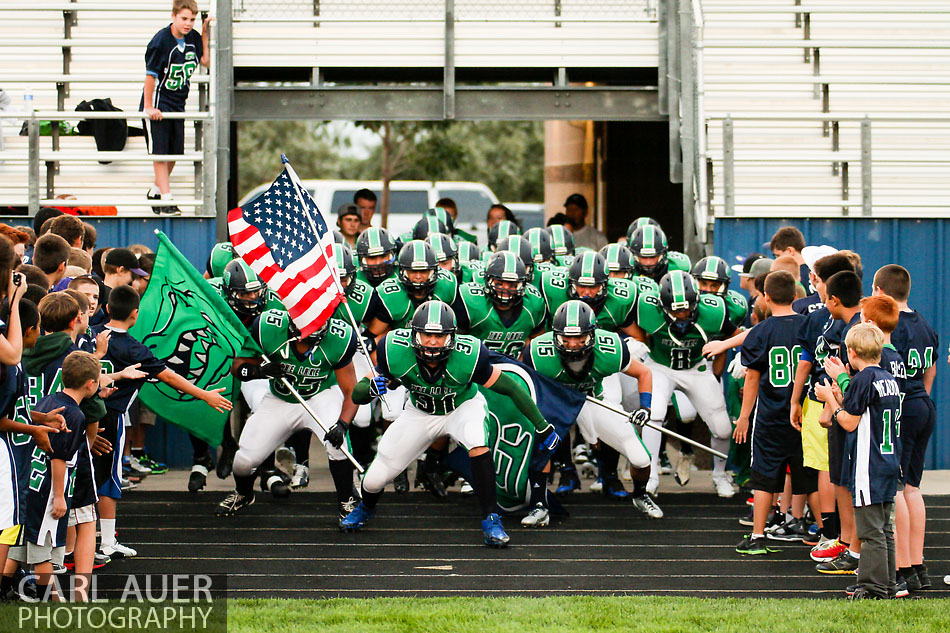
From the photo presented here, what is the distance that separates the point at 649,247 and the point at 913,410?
3736 mm

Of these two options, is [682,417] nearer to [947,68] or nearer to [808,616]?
[808,616]

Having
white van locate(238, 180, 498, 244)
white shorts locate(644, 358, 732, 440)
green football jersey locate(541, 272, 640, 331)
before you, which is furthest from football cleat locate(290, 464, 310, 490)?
white van locate(238, 180, 498, 244)

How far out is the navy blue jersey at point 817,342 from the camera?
758 centimetres

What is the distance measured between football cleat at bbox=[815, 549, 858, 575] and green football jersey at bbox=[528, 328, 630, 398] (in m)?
2.13

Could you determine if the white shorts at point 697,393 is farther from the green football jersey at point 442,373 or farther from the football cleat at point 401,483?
the football cleat at point 401,483

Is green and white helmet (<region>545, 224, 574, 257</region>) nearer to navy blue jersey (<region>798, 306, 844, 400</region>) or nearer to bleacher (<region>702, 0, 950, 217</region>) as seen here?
bleacher (<region>702, 0, 950, 217</region>)

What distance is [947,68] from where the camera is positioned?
13742mm

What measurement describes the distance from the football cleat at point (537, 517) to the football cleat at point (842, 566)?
196 centimetres

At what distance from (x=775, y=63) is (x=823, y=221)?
3135 millimetres

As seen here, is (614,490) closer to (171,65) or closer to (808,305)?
(808,305)

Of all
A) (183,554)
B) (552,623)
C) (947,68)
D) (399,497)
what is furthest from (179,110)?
(947,68)

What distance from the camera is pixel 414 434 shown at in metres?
8.38

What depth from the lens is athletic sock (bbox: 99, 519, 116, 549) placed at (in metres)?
7.63

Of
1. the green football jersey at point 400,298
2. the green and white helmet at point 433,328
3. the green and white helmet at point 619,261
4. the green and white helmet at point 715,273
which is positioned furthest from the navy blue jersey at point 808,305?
the green football jersey at point 400,298
